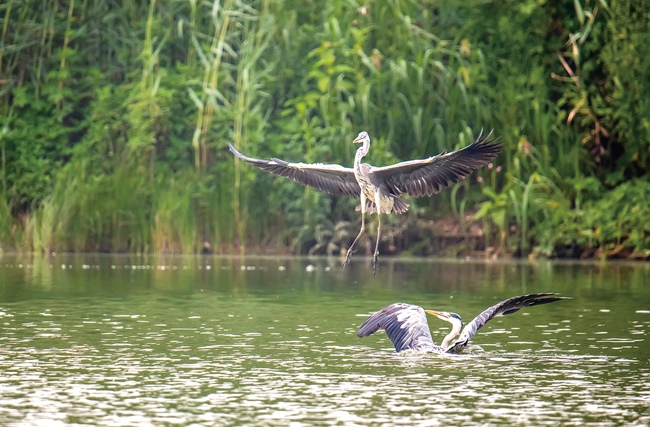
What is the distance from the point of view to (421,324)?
9.70m

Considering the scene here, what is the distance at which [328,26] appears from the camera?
69.8 ft

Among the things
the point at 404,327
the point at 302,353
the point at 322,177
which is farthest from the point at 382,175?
the point at 302,353

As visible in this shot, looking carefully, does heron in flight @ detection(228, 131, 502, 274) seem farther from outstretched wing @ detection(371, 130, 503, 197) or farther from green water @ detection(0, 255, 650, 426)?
green water @ detection(0, 255, 650, 426)

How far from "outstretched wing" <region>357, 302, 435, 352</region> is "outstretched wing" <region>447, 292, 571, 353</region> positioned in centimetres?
22

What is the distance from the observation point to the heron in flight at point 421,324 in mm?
9391

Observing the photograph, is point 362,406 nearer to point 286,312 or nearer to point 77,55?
point 286,312

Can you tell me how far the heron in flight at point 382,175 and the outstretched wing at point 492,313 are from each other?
2.66 meters

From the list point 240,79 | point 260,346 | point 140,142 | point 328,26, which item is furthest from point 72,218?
point 260,346

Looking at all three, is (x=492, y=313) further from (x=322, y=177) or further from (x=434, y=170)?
(x=322, y=177)

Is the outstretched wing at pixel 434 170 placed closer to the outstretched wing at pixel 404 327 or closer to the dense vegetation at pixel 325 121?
the outstretched wing at pixel 404 327

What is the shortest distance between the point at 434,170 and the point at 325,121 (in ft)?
27.9

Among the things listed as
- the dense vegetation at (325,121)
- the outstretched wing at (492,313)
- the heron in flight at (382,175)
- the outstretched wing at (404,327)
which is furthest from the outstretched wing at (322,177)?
the dense vegetation at (325,121)

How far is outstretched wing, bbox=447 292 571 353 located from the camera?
9.30 m

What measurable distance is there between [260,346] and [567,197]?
1055cm
